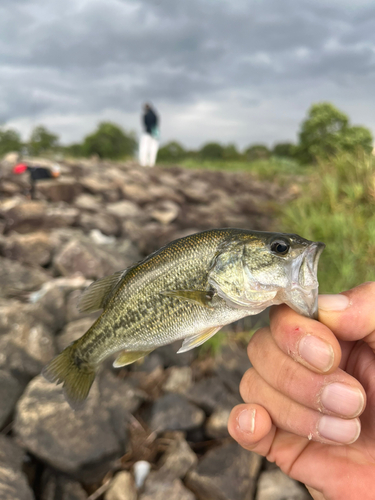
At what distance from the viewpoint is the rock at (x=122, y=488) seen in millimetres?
3418

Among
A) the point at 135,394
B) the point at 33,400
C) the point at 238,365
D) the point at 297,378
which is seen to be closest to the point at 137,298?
the point at 297,378

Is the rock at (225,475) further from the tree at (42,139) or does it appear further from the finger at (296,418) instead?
the tree at (42,139)

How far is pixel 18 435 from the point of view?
3432mm

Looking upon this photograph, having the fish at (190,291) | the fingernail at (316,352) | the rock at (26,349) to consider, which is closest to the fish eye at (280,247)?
the fish at (190,291)

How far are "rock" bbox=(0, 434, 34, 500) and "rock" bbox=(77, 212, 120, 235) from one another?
530cm

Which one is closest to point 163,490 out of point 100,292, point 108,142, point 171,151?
point 100,292

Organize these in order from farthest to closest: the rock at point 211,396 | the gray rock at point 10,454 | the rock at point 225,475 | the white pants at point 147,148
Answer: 1. the white pants at point 147,148
2. the rock at point 211,396
3. the rock at point 225,475
4. the gray rock at point 10,454

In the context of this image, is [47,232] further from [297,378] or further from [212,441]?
[297,378]

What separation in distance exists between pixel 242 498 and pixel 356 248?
16.5 ft

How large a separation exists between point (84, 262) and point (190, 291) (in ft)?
15.0

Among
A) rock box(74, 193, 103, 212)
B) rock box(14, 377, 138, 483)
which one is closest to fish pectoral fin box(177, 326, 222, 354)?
rock box(14, 377, 138, 483)

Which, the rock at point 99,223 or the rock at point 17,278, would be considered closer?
the rock at point 17,278

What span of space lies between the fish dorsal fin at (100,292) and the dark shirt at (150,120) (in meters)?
19.3

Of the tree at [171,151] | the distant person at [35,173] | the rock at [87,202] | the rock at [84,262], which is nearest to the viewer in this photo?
the rock at [84,262]
